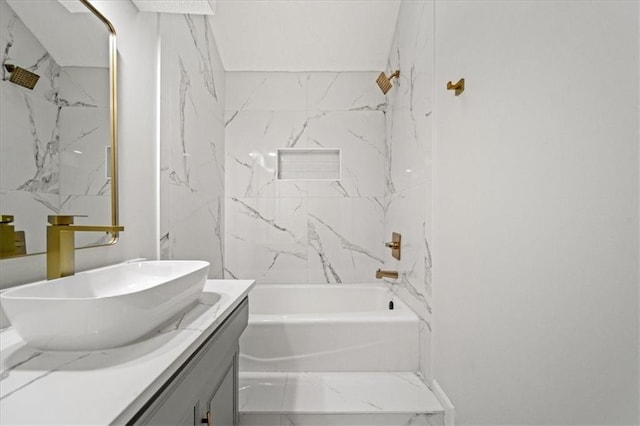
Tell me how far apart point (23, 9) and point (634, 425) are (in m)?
1.73

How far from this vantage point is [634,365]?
59 cm

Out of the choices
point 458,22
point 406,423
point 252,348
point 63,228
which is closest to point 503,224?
point 458,22

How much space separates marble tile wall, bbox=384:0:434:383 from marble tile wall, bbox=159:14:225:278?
1.37m

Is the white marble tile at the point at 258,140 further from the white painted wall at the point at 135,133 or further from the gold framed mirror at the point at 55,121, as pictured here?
the gold framed mirror at the point at 55,121

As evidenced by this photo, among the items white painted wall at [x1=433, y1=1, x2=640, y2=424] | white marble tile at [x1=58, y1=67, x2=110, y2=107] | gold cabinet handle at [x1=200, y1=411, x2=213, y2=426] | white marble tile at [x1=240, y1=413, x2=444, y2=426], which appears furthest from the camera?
white marble tile at [x1=240, y1=413, x2=444, y2=426]

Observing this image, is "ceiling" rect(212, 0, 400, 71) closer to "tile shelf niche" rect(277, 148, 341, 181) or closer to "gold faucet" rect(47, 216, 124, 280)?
"tile shelf niche" rect(277, 148, 341, 181)

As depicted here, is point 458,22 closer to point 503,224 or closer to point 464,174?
point 464,174

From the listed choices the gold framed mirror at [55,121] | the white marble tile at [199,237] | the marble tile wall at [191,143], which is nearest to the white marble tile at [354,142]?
the marble tile wall at [191,143]

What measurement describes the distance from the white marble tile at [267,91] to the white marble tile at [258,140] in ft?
0.18

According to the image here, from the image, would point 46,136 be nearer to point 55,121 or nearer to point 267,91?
point 55,121

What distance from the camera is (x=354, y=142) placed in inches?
107

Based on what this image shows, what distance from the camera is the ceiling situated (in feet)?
7.56

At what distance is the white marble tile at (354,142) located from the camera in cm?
272

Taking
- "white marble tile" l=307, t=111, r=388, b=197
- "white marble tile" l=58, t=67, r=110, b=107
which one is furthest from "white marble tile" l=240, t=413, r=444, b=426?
"white marble tile" l=307, t=111, r=388, b=197
